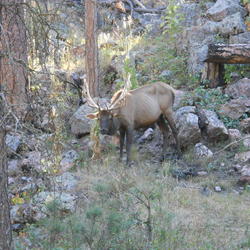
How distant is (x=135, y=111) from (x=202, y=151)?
1640 mm

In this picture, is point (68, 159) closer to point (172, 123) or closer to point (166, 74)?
point (172, 123)

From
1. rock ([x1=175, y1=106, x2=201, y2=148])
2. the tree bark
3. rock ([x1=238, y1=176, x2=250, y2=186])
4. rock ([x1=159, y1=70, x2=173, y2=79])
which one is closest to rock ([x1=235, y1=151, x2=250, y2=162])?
rock ([x1=238, y1=176, x2=250, y2=186])

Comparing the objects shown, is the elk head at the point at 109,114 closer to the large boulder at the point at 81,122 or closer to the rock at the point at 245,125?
the large boulder at the point at 81,122

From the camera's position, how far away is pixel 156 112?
11.0 metres

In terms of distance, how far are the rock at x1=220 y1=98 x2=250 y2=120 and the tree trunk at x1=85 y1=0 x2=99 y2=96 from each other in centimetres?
359

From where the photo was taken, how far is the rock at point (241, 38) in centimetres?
1337

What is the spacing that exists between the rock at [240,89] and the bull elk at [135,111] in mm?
1731

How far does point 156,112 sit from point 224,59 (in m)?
2.28

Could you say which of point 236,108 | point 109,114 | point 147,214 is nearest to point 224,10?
point 236,108

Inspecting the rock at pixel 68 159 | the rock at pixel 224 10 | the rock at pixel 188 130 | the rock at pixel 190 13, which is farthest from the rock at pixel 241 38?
the rock at pixel 68 159

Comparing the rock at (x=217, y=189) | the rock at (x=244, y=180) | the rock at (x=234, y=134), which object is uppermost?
the rock at (x=234, y=134)

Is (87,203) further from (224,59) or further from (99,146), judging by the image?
(224,59)

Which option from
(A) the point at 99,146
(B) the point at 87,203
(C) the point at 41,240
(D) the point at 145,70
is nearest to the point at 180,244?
(C) the point at 41,240

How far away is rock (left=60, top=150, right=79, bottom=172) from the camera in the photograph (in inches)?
390
